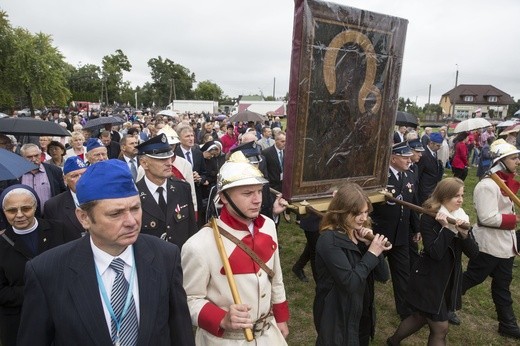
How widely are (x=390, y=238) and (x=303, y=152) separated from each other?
1.82 m

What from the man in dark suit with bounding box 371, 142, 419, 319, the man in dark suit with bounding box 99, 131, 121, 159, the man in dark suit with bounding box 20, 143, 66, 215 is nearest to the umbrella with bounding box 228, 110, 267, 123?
the man in dark suit with bounding box 99, 131, 121, 159

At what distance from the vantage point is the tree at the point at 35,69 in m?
26.0

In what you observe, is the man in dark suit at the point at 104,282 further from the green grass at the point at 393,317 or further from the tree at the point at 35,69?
the tree at the point at 35,69

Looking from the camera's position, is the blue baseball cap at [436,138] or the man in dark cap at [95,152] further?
the blue baseball cap at [436,138]

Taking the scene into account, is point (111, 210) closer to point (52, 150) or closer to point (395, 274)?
point (395, 274)

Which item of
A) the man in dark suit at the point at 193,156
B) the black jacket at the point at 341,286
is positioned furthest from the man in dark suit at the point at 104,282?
the man in dark suit at the point at 193,156

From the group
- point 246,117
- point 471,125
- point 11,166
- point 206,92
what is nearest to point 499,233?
point 11,166

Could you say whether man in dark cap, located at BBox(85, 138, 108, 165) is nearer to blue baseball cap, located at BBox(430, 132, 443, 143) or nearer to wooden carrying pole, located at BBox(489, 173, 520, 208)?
wooden carrying pole, located at BBox(489, 173, 520, 208)

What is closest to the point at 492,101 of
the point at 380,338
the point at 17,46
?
the point at 17,46

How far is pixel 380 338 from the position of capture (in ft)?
14.6

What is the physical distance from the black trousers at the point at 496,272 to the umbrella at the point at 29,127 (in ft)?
21.1

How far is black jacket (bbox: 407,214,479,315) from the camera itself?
11.4 feet

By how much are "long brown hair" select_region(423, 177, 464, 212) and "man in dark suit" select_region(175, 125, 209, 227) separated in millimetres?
3961

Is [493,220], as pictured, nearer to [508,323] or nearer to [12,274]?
[508,323]
